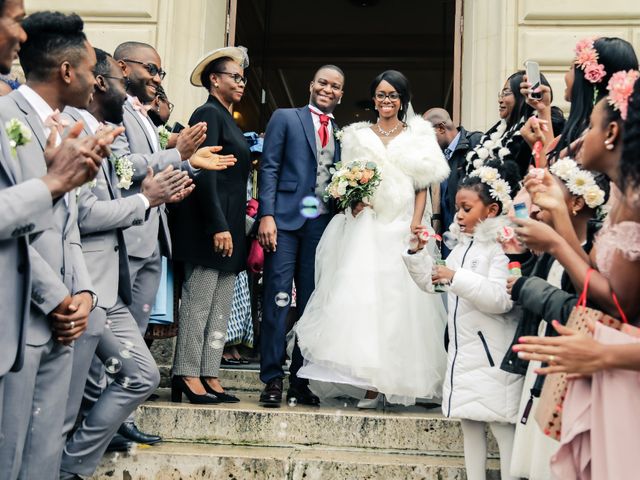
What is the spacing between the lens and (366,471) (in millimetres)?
4453

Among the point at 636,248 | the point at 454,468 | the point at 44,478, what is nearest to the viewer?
the point at 636,248

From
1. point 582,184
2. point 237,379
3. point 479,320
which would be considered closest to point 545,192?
point 582,184

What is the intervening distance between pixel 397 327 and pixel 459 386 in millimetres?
1212

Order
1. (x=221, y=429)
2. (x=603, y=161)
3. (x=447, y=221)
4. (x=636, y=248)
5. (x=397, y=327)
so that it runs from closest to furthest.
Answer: (x=636, y=248) < (x=603, y=161) < (x=221, y=429) < (x=397, y=327) < (x=447, y=221)

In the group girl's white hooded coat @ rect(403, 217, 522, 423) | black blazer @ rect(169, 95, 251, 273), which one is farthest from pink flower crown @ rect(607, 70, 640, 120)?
black blazer @ rect(169, 95, 251, 273)

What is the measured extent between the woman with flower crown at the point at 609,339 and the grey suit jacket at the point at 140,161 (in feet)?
8.65

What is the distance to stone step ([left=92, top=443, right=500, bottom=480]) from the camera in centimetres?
444

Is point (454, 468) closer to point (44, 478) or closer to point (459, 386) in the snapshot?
point (459, 386)

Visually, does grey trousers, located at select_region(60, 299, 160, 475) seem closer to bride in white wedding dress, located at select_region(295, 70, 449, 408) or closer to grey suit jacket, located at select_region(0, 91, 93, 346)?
grey suit jacket, located at select_region(0, 91, 93, 346)

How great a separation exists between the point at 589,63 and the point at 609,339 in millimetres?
1856

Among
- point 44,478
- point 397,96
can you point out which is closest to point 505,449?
point 44,478

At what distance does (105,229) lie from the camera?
3920 millimetres

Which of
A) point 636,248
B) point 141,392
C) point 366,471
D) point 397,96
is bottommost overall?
point 366,471

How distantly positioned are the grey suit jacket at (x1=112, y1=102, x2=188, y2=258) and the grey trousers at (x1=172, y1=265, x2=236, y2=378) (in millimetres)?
549
